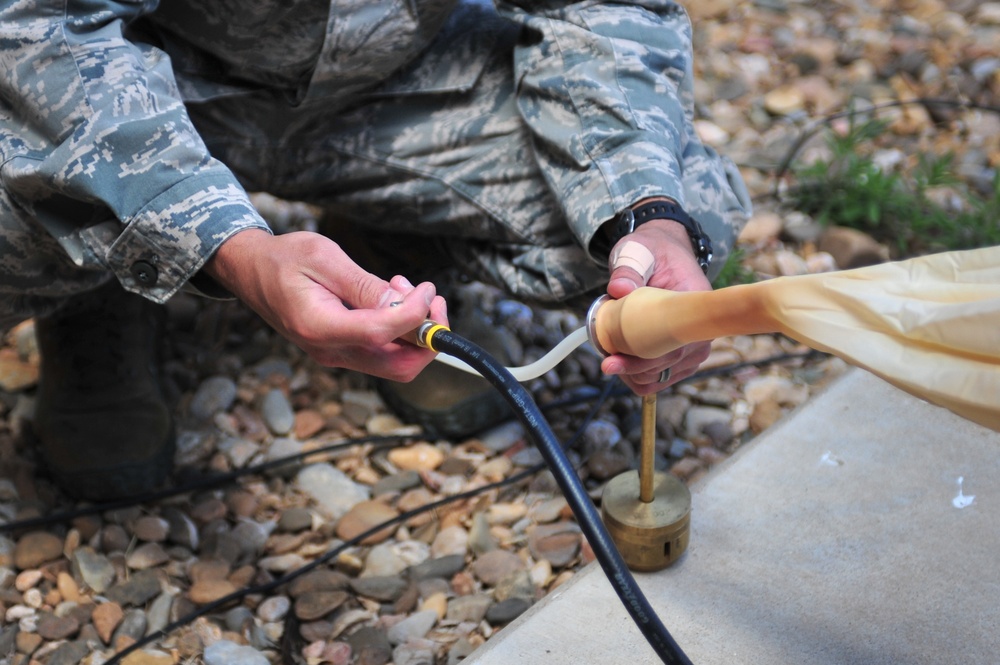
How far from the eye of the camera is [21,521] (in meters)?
1.62

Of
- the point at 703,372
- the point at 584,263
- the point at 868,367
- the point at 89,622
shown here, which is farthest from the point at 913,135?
the point at 89,622

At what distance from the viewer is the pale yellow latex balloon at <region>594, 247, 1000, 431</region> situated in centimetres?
83

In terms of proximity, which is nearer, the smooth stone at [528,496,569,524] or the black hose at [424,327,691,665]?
the black hose at [424,327,691,665]

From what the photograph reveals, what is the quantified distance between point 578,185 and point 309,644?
78cm

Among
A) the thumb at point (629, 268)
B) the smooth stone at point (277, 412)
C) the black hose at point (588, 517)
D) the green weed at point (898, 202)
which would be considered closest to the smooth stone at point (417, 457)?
the smooth stone at point (277, 412)

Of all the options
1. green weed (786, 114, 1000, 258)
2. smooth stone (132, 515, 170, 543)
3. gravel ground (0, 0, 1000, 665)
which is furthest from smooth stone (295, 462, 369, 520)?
green weed (786, 114, 1000, 258)

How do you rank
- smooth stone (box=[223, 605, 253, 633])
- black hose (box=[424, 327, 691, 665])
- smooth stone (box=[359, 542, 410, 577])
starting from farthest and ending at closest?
1. smooth stone (box=[359, 542, 410, 577])
2. smooth stone (box=[223, 605, 253, 633])
3. black hose (box=[424, 327, 691, 665])

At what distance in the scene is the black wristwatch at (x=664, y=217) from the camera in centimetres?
136

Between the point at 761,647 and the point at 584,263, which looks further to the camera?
the point at 584,263

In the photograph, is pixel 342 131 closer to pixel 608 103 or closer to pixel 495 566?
pixel 608 103

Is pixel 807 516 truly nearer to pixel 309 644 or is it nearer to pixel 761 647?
pixel 761 647

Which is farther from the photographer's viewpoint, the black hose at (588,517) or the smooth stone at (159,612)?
the smooth stone at (159,612)

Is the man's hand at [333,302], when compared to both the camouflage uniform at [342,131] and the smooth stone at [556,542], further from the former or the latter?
the smooth stone at [556,542]

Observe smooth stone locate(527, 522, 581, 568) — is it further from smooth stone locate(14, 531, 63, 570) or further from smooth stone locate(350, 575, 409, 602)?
smooth stone locate(14, 531, 63, 570)
